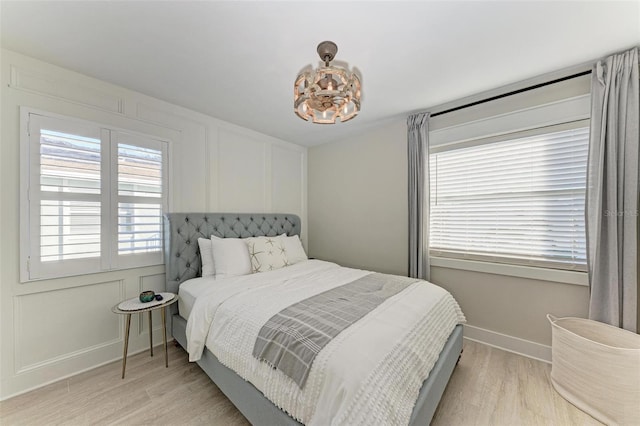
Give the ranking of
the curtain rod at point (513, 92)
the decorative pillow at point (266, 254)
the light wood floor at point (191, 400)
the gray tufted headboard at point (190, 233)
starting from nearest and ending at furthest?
the light wood floor at point (191, 400), the curtain rod at point (513, 92), the gray tufted headboard at point (190, 233), the decorative pillow at point (266, 254)

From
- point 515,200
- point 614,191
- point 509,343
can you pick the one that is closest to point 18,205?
point 515,200

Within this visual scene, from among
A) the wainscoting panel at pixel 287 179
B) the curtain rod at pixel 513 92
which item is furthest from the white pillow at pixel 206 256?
the curtain rod at pixel 513 92

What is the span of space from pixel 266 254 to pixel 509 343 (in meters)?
2.61

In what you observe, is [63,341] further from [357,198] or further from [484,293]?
[484,293]

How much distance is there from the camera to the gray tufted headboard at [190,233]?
2443mm

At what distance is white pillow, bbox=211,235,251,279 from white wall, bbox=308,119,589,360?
5.23ft

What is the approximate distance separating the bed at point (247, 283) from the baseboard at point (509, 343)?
0.76 meters

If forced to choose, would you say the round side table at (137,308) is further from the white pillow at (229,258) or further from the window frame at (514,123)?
the window frame at (514,123)

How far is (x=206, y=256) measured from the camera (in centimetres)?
255

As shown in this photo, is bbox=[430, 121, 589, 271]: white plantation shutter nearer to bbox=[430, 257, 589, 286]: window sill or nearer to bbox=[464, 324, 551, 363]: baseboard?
bbox=[430, 257, 589, 286]: window sill

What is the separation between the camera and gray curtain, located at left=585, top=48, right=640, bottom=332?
1742 millimetres

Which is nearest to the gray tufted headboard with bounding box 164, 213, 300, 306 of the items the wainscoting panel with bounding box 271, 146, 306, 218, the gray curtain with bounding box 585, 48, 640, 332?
the wainscoting panel with bounding box 271, 146, 306, 218

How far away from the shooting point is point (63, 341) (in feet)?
6.49

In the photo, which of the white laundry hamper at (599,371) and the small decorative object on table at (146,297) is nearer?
the white laundry hamper at (599,371)
